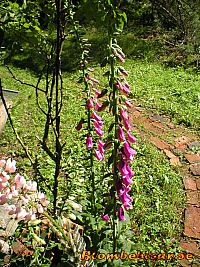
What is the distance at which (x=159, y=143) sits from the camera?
4.93 m

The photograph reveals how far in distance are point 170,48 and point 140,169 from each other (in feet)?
13.7

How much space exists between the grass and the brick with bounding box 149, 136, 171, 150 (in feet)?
0.39

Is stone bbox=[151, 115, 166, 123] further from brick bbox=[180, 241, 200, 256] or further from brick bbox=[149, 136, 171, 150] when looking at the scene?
brick bbox=[180, 241, 200, 256]

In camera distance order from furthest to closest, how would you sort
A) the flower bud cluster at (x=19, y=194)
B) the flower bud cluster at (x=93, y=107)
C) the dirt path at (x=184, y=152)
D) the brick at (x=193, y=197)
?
the brick at (x=193, y=197) < the dirt path at (x=184, y=152) < the flower bud cluster at (x=93, y=107) < the flower bud cluster at (x=19, y=194)

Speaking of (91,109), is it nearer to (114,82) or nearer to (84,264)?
(114,82)

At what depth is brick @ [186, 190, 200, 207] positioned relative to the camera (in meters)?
3.87

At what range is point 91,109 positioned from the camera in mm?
2564

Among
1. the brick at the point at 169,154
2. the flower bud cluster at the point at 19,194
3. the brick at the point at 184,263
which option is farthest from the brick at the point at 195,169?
the flower bud cluster at the point at 19,194

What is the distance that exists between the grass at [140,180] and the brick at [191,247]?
0.07 meters

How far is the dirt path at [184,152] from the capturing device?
346cm

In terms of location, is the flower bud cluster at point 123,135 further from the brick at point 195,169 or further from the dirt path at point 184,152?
the brick at point 195,169

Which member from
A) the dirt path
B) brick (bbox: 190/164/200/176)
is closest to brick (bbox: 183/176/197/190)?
the dirt path

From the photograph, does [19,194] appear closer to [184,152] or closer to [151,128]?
[184,152]

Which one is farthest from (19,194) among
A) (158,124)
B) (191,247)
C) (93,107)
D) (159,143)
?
(158,124)
